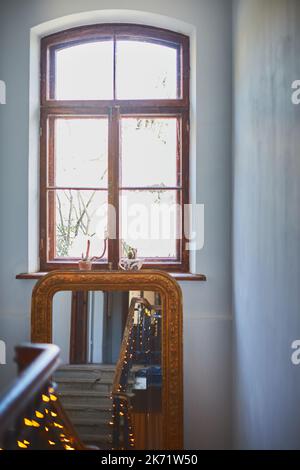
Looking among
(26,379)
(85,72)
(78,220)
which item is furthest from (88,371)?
(26,379)

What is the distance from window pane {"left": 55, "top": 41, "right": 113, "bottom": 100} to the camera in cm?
339

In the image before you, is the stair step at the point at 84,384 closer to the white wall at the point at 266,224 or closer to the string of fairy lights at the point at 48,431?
the string of fairy lights at the point at 48,431

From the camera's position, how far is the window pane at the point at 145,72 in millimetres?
3385

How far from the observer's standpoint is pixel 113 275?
3.03m

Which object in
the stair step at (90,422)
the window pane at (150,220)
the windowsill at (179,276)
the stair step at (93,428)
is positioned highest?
the window pane at (150,220)

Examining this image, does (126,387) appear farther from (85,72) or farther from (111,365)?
(85,72)

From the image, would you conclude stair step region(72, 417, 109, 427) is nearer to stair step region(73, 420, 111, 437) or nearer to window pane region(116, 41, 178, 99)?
stair step region(73, 420, 111, 437)

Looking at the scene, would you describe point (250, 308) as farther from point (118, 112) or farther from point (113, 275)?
point (118, 112)

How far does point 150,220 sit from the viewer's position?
3385 millimetres

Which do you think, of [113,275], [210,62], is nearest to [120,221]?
[113,275]

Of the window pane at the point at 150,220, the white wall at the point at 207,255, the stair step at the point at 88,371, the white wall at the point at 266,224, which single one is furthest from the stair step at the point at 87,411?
the window pane at the point at 150,220

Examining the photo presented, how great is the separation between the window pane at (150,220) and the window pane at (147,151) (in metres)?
0.09

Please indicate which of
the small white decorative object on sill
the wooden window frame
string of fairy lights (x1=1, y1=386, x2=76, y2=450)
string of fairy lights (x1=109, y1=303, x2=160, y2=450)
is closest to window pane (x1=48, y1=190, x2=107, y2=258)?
the wooden window frame

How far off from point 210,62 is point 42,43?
1153 millimetres
